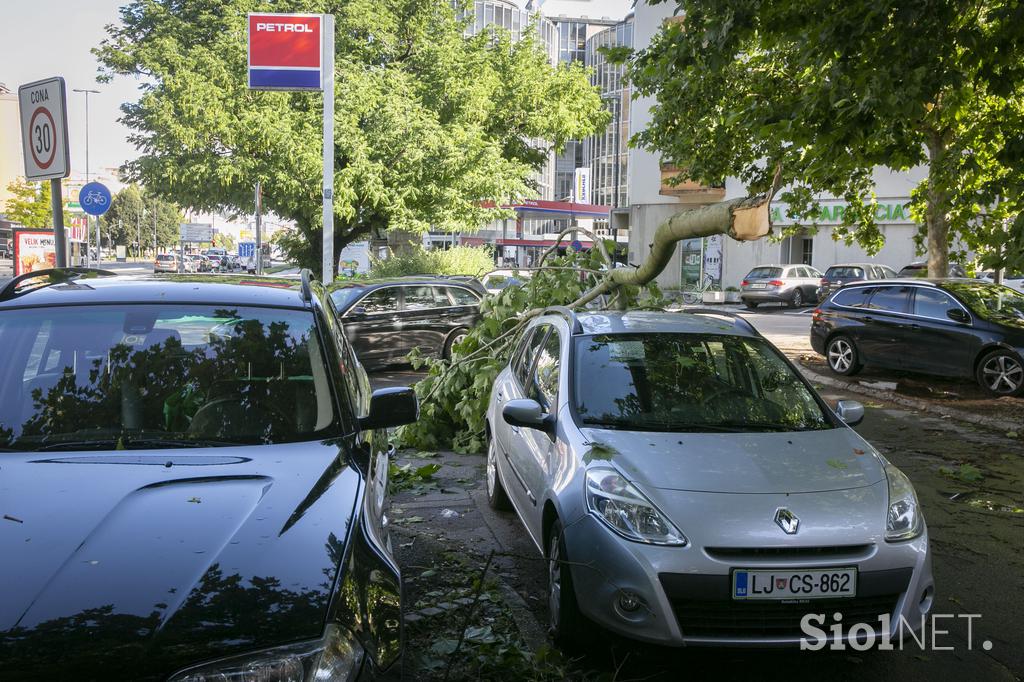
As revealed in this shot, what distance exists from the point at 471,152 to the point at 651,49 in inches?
720

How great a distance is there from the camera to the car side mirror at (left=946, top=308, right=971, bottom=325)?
1279 cm

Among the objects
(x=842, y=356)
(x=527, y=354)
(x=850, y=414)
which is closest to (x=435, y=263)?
(x=842, y=356)

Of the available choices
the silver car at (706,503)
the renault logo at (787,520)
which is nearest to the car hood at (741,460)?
the silver car at (706,503)

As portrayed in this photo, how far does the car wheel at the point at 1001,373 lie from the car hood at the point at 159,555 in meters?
11.4

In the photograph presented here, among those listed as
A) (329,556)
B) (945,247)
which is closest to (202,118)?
(945,247)

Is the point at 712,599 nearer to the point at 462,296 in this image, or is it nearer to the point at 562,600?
the point at 562,600

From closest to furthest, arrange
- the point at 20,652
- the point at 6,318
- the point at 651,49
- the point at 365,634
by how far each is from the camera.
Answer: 1. the point at 20,652
2. the point at 365,634
3. the point at 6,318
4. the point at 651,49

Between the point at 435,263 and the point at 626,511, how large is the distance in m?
23.6

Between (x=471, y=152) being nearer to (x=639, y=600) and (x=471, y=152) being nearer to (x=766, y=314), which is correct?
(x=766, y=314)

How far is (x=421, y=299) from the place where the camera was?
49.7 ft

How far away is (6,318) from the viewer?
3.68 metres

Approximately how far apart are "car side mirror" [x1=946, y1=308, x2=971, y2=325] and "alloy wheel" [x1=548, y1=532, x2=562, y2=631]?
33.8 ft

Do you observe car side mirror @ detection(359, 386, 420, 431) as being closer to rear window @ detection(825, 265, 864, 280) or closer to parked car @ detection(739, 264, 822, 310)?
rear window @ detection(825, 265, 864, 280)

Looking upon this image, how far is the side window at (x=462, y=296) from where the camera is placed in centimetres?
1548
